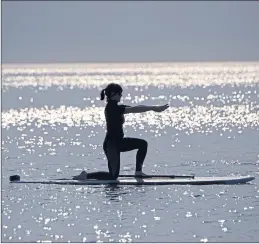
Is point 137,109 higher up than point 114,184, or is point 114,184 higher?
point 137,109

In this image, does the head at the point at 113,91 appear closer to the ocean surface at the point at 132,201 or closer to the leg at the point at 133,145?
the leg at the point at 133,145

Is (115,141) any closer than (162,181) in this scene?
Yes

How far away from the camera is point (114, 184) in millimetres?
25891

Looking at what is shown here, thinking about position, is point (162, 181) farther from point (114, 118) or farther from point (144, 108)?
point (144, 108)

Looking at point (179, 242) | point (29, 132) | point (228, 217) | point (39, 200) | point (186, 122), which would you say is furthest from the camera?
point (186, 122)

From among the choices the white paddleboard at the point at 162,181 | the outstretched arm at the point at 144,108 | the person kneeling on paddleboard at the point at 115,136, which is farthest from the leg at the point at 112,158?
the outstretched arm at the point at 144,108

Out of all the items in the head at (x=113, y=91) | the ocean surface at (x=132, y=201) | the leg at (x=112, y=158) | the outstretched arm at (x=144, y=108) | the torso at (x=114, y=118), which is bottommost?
the ocean surface at (x=132, y=201)

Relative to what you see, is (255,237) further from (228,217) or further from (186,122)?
(186,122)

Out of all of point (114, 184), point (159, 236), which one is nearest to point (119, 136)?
point (114, 184)

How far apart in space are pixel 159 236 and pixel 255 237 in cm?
172

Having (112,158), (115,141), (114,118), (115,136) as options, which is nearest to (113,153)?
(112,158)

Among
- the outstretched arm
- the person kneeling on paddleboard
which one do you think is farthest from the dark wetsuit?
the outstretched arm

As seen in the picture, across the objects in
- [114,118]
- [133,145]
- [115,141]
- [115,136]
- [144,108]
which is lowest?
[133,145]

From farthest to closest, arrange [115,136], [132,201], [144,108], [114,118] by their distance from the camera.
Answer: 1. [115,136]
2. [114,118]
3. [144,108]
4. [132,201]
